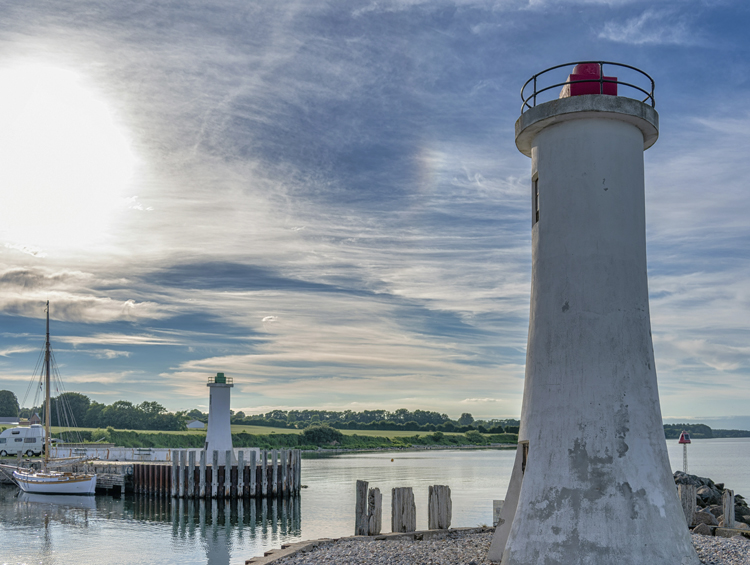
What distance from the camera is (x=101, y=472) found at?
4262cm

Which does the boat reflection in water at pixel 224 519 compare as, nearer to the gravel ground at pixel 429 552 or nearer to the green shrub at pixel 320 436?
the gravel ground at pixel 429 552

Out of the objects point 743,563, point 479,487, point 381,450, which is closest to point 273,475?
point 479,487

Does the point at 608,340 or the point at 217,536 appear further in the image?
the point at 217,536

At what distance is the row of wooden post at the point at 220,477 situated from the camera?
36.8m

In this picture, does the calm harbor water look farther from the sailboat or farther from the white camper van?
the white camper van

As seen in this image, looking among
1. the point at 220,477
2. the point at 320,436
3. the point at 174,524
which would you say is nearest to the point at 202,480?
the point at 220,477

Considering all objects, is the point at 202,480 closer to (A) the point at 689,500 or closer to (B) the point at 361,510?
(B) the point at 361,510

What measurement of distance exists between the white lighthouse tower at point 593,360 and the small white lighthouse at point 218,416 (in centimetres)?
2989

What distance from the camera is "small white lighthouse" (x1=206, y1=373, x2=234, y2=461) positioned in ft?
127

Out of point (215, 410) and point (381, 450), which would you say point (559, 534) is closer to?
point (215, 410)

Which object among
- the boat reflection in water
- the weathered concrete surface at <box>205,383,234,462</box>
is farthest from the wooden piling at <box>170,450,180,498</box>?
the weathered concrete surface at <box>205,383,234,462</box>

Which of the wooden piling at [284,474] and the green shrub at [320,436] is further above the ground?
the wooden piling at [284,474]

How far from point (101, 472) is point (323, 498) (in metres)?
14.8

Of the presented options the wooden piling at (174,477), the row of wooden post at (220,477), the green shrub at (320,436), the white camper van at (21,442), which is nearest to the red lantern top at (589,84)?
the row of wooden post at (220,477)
